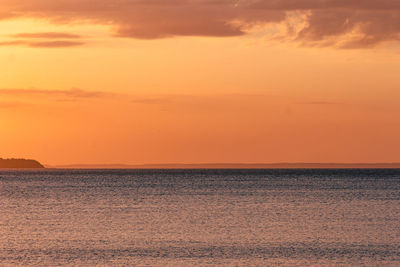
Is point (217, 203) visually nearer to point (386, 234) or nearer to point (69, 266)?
point (386, 234)

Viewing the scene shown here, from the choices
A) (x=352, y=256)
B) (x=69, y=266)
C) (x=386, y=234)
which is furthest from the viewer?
(x=386, y=234)

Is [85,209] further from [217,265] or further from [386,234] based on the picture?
[217,265]

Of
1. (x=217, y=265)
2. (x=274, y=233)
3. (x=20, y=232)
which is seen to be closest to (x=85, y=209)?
(x=20, y=232)

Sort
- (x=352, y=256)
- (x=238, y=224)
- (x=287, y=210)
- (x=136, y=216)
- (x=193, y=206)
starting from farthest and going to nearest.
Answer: (x=193, y=206) → (x=287, y=210) → (x=136, y=216) → (x=238, y=224) → (x=352, y=256)

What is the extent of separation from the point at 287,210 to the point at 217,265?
46805 millimetres

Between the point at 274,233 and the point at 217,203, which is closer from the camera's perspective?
the point at 274,233

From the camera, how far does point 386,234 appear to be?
7088 cm

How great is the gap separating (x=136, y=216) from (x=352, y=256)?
3787 centimetres

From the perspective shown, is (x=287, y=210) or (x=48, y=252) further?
(x=287, y=210)

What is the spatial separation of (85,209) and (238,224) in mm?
30004

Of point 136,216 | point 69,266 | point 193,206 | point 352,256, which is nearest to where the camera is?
point 69,266

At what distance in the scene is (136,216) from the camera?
89.9 meters

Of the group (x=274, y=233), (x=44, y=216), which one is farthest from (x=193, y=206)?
(x=274, y=233)

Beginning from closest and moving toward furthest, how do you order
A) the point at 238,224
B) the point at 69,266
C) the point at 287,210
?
1. the point at 69,266
2. the point at 238,224
3. the point at 287,210
